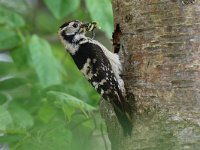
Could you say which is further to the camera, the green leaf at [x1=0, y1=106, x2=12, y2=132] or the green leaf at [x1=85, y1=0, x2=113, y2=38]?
the green leaf at [x1=85, y1=0, x2=113, y2=38]

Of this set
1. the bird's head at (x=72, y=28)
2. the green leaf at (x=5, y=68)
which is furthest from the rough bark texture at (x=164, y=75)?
the green leaf at (x=5, y=68)

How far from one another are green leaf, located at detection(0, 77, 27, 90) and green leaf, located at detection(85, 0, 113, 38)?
809 mm

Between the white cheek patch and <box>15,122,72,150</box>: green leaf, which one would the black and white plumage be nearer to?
the white cheek patch

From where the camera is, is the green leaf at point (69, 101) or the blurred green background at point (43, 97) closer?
the blurred green background at point (43, 97)

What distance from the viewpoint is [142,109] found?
201 inches

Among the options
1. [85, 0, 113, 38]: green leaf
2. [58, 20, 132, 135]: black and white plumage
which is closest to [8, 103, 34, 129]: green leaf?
[58, 20, 132, 135]: black and white plumage

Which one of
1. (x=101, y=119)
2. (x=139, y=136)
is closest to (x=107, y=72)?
(x=101, y=119)

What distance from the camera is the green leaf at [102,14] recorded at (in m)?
5.96

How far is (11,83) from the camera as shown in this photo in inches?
241

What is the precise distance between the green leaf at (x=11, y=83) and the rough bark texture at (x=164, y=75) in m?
1.26

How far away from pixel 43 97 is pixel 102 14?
2.65 ft

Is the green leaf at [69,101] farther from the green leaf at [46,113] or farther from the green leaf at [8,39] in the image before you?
the green leaf at [8,39]

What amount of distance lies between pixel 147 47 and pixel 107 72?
0.65 metres

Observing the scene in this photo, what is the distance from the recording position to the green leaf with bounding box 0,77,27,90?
6.10 meters
